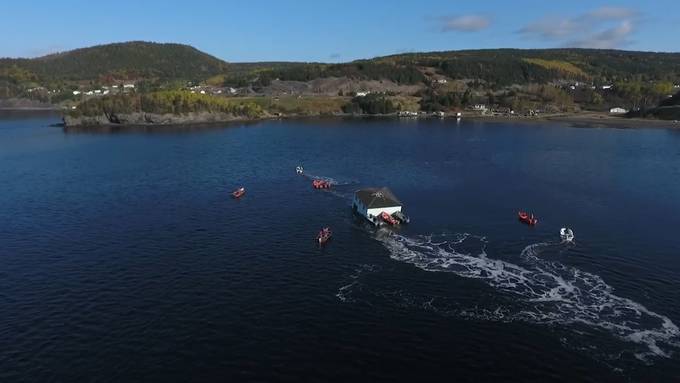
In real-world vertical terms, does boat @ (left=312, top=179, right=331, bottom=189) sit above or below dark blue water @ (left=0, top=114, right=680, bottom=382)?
above

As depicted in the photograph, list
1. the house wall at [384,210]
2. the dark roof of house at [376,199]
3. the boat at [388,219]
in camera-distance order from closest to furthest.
A: the boat at [388,219] → the house wall at [384,210] → the dark roof of house at [376,199]

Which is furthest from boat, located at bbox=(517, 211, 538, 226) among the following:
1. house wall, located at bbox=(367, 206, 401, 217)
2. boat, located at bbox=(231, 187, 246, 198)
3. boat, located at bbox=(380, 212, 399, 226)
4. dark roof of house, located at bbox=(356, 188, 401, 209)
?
boat, located at bbox=(231, 187, 246, 198)

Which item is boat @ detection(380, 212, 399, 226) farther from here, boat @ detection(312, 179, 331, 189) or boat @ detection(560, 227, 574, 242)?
boat @ detection(312, 179, 331, 189)

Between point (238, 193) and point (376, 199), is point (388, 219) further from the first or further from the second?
point (238, 193)

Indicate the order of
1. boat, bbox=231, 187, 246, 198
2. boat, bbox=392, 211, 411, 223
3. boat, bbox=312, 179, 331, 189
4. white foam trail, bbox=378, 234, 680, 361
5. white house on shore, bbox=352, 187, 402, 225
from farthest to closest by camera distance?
boat, bbox=312, 179, 331, 189 < boat, bbox=231, 187, 246, 198 < white house on shore, bbox=352, 187, 402, 225 < boat, bbox=392, 211, 411, 223 < white foam trail, bbox=378, 234, 680, 361

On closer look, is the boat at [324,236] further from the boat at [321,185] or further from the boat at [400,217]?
the boat at [321,185]

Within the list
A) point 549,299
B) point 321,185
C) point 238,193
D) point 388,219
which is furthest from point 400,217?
point 238,193

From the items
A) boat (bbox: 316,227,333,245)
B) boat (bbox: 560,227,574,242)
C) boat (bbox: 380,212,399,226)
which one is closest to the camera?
boat (bbox: 316,227,333,245)

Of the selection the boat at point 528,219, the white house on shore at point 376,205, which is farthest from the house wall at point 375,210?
the boat at point 528,219
